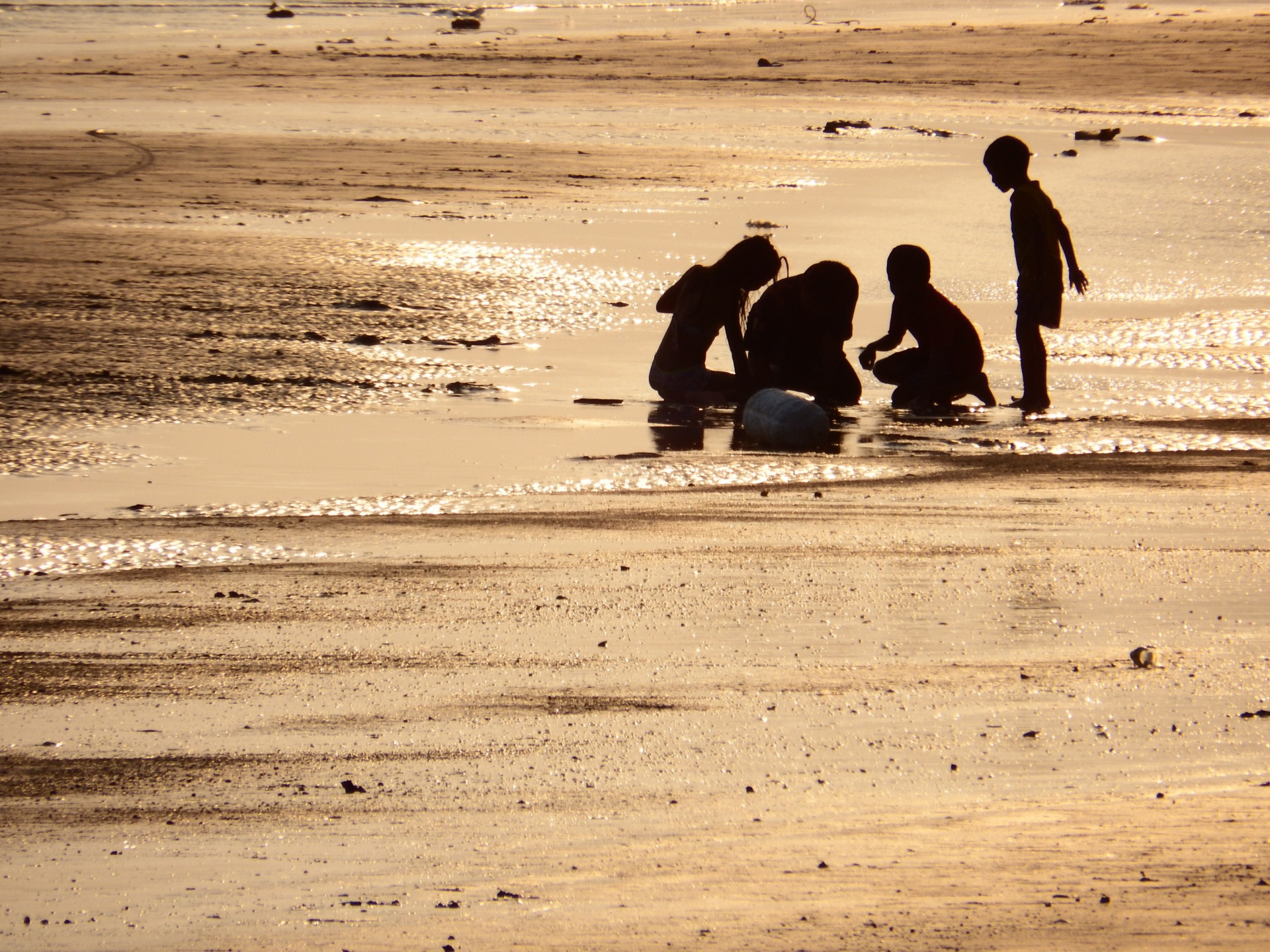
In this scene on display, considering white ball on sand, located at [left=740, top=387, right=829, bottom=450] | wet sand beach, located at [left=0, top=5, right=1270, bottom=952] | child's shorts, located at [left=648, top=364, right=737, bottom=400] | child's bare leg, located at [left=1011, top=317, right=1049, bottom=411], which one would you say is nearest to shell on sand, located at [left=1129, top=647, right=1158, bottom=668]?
wet sand beach, located at [left=0, top=5, right=1270, bottom=952]

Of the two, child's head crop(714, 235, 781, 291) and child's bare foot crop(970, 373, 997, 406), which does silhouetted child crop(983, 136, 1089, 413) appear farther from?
child's head crop(714, 235, 781, 291)

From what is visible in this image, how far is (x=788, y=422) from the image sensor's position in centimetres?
737

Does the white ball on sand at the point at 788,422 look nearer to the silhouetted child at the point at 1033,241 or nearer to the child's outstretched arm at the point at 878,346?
the child's outstretched arm at the point at 878,346

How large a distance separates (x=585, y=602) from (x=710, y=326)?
3.67 meters

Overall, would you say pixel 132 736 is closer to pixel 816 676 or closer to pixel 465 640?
pixel 465 640

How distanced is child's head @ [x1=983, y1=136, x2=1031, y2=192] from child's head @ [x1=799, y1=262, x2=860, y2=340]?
1069 millimetres

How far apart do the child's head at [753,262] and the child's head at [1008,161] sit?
1381mm

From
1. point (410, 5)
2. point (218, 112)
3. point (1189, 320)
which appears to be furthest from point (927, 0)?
point (1189, 320)

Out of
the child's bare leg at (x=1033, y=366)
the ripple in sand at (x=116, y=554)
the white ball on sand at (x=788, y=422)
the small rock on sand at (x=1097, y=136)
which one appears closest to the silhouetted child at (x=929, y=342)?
the child's bare leg at (x=1033, y=366)

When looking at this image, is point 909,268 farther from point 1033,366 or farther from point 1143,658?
point 1143,658

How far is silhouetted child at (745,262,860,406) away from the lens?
8398mm

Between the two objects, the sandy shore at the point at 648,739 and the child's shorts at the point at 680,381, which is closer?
the sandy shore at the point at 648,739

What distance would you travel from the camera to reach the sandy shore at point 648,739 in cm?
307

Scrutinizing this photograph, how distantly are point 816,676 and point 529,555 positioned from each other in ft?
4.83
